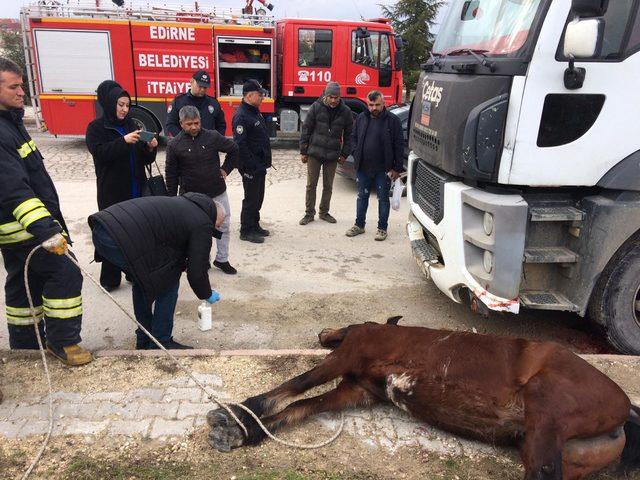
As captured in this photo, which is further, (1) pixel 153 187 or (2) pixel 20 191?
(1) pixel 153 187

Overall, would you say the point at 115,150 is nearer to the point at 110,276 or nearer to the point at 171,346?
the point at 110,276

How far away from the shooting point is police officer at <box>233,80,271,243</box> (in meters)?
6.10

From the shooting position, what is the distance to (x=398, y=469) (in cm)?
262

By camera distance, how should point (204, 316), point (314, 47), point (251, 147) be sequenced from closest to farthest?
point (204, 316)
point (251, 147)
point (314, 47)

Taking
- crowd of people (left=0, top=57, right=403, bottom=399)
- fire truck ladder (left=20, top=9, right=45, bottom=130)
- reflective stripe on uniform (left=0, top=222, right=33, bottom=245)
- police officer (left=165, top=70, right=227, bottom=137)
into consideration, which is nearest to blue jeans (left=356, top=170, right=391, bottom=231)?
crowd of people (left=0, top=57, right=403, bottom=399)

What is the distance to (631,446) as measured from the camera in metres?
2.50

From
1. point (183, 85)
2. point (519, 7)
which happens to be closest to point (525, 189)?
point (519, 7)

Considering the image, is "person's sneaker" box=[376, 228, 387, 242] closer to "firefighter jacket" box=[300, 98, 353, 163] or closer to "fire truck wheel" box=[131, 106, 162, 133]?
"firefighter jacket" box=[300, 98, 353, 163]

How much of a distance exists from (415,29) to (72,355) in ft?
70.3

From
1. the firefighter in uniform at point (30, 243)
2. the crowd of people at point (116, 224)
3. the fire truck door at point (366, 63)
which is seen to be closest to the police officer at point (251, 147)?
the crowd of people at point (116, 224)

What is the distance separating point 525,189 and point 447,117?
779 millimetres

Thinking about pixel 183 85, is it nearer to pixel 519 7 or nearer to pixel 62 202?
pixel 62 202

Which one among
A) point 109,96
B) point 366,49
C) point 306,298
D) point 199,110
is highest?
point 366,49

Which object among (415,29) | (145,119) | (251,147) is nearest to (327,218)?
(251,147)
